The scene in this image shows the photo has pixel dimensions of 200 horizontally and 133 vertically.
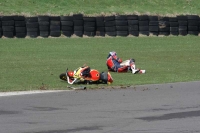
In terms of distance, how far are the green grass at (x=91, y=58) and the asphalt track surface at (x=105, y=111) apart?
56.5 inches

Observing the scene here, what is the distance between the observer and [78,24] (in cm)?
2667

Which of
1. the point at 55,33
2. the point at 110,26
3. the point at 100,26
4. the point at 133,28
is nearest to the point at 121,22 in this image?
the point at 110,26

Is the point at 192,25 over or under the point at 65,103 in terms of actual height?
over

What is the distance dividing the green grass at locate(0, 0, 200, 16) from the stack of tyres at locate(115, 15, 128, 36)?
3856 mm

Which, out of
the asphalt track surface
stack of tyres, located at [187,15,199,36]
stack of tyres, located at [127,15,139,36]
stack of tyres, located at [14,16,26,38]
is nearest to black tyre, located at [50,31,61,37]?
stack of tyres, located at [14,16,26,38]

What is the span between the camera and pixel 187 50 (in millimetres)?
24656

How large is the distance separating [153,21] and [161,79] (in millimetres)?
13155

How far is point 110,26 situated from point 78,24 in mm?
1673

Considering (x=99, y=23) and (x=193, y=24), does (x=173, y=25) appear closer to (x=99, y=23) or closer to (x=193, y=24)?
(x=193, y=24)

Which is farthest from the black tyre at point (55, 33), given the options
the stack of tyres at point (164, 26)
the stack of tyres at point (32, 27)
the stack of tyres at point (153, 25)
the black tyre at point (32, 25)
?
the stack of tyres at point (164, 26)

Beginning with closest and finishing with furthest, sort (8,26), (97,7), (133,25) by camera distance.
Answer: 1. (8,26)
2. (133,25)
3. (97,7)

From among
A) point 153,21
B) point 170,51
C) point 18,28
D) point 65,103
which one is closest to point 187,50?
point 170,51

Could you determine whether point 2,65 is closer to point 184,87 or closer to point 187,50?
point 184,87

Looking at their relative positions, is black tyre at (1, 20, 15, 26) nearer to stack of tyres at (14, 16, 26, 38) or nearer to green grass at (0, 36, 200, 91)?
stack of tyres at (14, 16, 26, 38)
